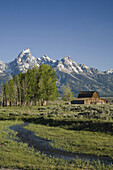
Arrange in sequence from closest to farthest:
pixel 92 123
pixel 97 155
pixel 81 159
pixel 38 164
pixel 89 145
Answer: pixel 38 164 → pixel 81 159 → pixel 97 155 → pixel 89 145 → pixel 92 123

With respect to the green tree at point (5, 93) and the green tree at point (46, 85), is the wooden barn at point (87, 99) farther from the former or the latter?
the green tree at point (5, 93)

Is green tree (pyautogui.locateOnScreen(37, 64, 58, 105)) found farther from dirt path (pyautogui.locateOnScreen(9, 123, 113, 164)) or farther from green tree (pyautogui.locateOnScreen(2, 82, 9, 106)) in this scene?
dirt path (pyautogui.locateOnScreen(9, 123, 113, 164))

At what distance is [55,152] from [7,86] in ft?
248

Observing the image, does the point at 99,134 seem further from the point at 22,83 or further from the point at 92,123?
the point at 22,83

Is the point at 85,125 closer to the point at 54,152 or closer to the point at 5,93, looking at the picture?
the point at 54,152

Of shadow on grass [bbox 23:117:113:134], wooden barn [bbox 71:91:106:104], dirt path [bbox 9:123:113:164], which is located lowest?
dirt path [bbox 9:123:113:164]

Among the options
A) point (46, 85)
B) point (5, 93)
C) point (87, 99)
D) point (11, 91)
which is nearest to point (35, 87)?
point (46, 85)

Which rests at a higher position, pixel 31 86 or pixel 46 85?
pixel 46 85

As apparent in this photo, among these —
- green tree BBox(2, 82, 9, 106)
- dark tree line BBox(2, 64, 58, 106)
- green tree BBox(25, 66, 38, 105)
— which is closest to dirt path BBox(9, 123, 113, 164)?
dark tree line BBox(2, 64, 58, 106)

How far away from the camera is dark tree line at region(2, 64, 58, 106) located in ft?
258

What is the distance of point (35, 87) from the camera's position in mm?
79438

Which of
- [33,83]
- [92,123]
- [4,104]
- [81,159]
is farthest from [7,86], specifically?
[81,159]

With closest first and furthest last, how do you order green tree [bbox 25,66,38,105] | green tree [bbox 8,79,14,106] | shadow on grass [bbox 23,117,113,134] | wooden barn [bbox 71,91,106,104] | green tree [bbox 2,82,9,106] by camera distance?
shadow on grass [bbox 23,117,113,134] → green tree [bbox 25,66,38,105] → green tree [bbox 8,79,14,106] → green tree [bbox 2,82,9,106] → wooden barn [bbox 71,91,106,104]

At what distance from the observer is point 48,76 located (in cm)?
8075
